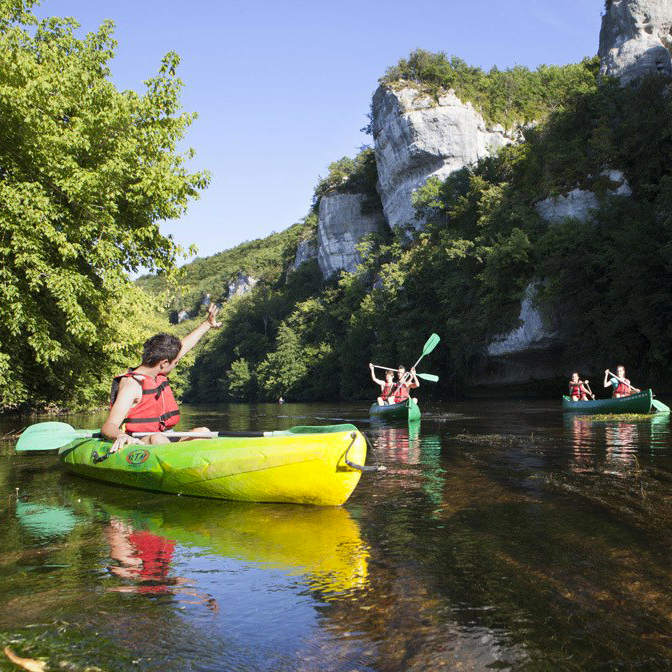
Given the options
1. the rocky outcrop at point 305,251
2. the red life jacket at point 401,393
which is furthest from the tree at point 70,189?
the rocky outcrop at point 305,251

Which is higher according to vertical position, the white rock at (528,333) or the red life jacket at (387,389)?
the white rock at (528,333)

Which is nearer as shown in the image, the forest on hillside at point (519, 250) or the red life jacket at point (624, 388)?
the red life jacket at point (624, 388)

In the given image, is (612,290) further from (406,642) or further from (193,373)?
(193,373)

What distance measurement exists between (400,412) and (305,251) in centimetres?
4973

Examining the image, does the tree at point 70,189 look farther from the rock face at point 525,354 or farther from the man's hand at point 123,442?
the rock face at point 525,354

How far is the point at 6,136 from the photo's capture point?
1036 centimetres

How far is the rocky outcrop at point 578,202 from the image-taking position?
2745 cm

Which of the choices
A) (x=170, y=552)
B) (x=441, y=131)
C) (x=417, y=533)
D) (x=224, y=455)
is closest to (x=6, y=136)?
(x=224, y=455)

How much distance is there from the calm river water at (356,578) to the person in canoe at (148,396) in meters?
0.64

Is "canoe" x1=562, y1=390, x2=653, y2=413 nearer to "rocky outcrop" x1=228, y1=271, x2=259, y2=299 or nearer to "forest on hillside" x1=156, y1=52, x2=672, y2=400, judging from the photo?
"forest on hillside" x1=156, y1=52, x2=672, y2=400

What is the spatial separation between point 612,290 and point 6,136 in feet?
70.4

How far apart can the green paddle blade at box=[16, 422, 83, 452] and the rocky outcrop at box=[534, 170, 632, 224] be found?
79.5 ft

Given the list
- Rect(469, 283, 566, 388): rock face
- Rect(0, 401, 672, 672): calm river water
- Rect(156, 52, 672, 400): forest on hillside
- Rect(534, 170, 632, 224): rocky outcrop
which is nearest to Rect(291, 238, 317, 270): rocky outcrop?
Rect(156, 52, 672, 400): forest on hillside

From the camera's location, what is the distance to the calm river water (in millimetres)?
2664
